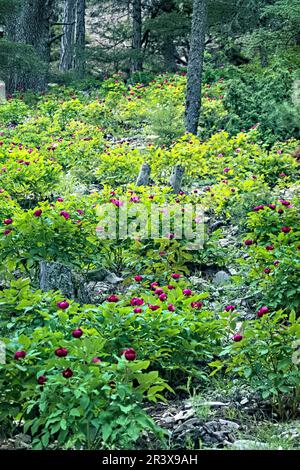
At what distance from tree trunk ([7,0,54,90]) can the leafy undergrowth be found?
6.76 meters

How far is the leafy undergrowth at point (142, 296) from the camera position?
3.59 meters

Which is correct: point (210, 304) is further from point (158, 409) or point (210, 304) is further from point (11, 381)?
point (11, 381)

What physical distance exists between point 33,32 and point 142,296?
13.9 metres

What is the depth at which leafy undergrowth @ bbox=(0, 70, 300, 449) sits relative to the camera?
3.59 meters

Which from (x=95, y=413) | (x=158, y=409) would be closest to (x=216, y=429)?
(x=158, y=409)

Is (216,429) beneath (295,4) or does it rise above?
beneath

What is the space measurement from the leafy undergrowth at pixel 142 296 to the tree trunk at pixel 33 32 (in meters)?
6.76

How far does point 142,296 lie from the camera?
4.82 metres

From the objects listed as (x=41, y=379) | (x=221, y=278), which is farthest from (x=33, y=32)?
(x=41, y=379)

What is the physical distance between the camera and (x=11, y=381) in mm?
3727

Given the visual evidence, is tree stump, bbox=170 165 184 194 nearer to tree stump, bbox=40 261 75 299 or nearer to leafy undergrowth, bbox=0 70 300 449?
leafy undergrowth, bbox=0 70 300 449

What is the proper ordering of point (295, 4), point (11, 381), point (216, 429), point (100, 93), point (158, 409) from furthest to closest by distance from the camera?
point (100, 93), point (295, 4), point (158, 409), point (216, 429), point (11, 381)

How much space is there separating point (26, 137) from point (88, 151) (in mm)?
1570

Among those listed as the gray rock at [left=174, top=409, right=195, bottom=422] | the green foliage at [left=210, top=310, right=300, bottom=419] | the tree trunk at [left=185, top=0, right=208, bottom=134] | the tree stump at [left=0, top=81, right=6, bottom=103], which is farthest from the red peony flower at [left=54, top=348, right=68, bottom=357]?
the tree stump at [left=0, top=81, right=6, bottom=103]
